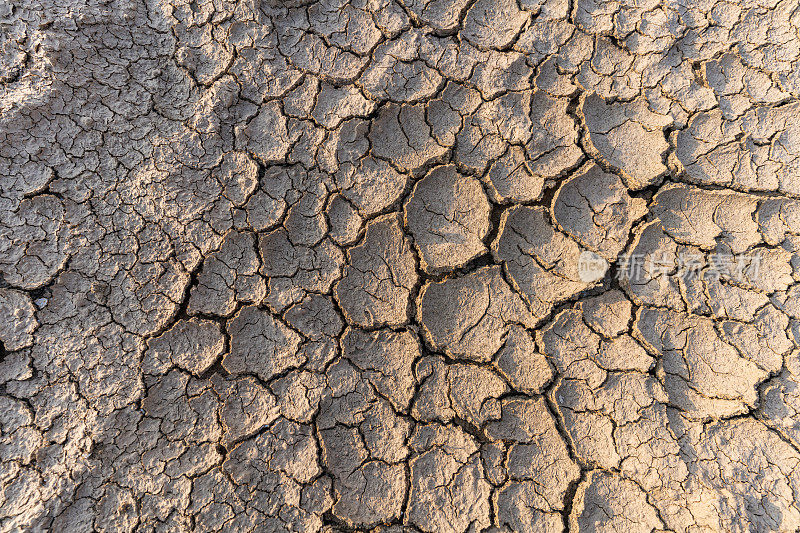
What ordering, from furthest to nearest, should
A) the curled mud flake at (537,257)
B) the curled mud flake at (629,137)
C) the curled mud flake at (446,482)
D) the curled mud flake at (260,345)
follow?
the curled mud flake at (629,137), the curled mud flake at (537,257), the curled mud flake at (260,345), the curled mud flake at (446,482)

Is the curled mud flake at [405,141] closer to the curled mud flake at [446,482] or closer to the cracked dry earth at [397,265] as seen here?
the cracked dry earth at [397,265]

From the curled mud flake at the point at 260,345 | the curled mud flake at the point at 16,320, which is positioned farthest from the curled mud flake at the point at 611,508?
the curled mud flake at the point at 16,320

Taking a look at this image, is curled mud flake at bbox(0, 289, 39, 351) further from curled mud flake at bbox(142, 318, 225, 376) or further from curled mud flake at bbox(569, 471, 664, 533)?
curled mud flake at bbox(569, 471, 664, 533)

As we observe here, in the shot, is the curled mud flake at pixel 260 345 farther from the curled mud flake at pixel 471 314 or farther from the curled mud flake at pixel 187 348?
the curled mud flake at pixel 471 314

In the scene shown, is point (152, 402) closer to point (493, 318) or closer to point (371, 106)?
point (493, 318)

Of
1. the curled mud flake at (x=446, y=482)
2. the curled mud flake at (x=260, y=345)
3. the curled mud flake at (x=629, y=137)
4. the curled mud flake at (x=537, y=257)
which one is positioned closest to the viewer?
the curled mud flake at (x=446, y=482)

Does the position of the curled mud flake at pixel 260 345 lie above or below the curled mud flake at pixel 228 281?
below

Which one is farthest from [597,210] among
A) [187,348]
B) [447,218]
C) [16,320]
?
[16,320]

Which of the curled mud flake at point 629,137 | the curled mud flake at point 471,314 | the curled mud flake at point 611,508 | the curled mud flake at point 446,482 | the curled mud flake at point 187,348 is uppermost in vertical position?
the curled mud flake at point 629,137

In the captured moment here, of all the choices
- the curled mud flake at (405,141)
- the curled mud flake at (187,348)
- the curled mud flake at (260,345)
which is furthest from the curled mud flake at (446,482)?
the curled mud flake at (405,141)

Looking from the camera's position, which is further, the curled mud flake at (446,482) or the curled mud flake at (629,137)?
the curled mud flake at (629,137)
